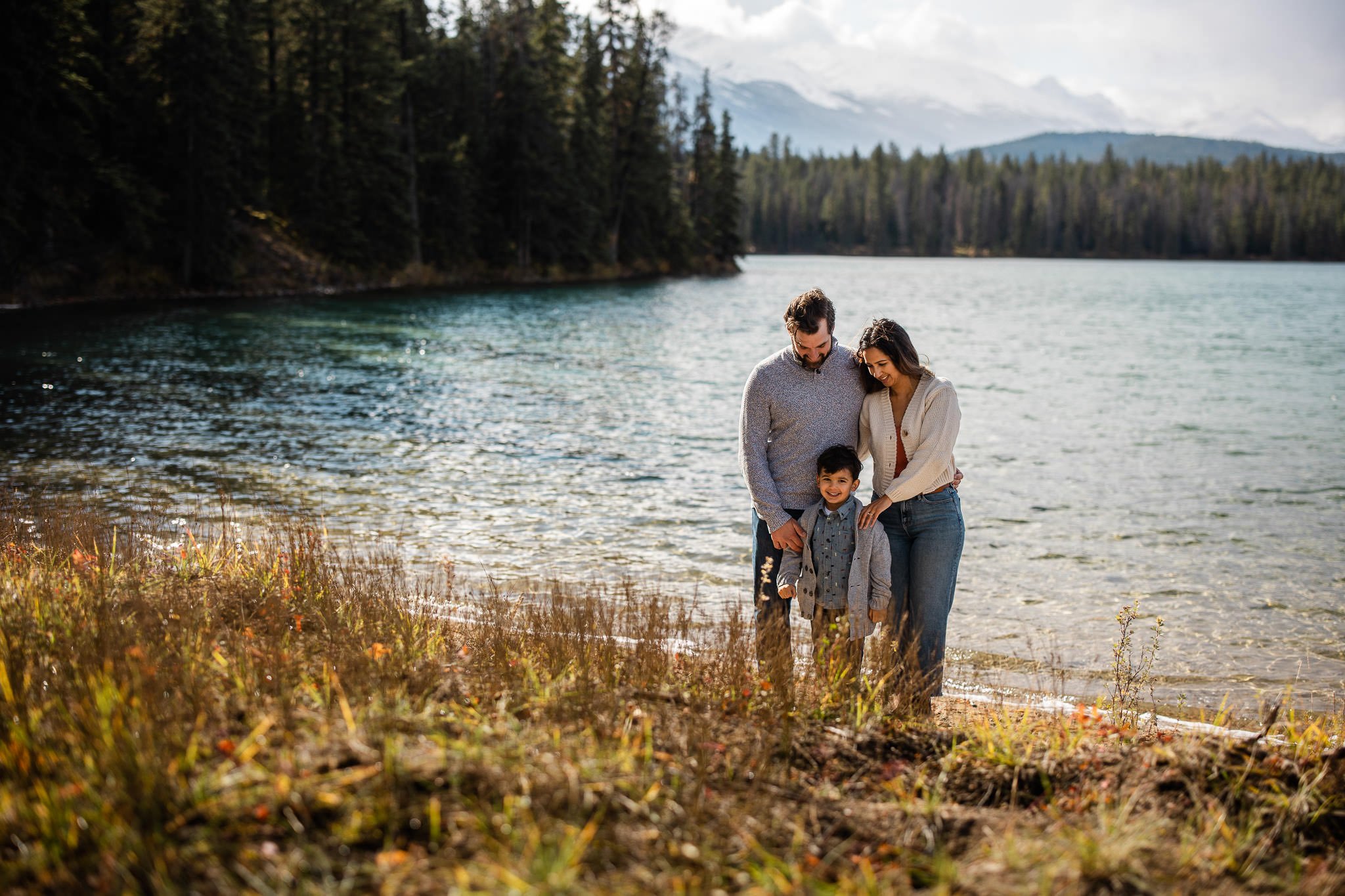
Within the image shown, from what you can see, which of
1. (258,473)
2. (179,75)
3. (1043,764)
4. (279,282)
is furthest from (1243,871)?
(279,282)

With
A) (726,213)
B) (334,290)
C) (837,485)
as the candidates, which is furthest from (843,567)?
(726,213)

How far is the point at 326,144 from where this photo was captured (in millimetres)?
46156

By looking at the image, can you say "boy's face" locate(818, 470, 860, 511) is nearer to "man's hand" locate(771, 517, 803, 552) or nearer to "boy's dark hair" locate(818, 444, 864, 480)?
"boy's dark hair" locate(818, 444, 864, 480)

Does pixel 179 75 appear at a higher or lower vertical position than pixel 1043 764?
higher

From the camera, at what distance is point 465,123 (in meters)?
56.5

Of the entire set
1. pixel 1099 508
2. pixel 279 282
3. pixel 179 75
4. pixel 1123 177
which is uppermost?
pixel 1123 177

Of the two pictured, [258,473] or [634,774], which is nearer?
[634,774]

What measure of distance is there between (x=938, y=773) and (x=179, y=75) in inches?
1590

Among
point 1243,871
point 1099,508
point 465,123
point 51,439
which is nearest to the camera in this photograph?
point 1243,871

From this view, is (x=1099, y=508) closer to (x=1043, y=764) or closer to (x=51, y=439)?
(x=1043, y=764)

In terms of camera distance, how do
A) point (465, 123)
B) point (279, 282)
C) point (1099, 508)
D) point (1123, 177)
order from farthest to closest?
point (1123, 177), point (465, 123), point (279, 282), point (1099, 508)

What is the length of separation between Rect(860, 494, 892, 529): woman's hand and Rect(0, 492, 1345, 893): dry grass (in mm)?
850

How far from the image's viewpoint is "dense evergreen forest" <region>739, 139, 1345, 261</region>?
145 meters

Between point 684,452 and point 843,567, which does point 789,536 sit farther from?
point 684,452
